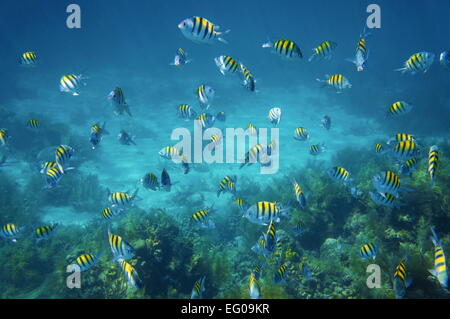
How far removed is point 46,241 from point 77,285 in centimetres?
411

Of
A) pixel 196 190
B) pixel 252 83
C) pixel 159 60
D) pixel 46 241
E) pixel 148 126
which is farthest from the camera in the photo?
pixel 159 60

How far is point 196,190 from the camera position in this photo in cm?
1295

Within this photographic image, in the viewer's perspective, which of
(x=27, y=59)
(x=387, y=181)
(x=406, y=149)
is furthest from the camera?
(x=27, y=59)

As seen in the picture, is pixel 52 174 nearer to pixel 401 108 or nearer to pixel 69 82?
pixel 69 82

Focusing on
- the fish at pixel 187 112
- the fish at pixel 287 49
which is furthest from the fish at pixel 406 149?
the fish at pixel 187 112

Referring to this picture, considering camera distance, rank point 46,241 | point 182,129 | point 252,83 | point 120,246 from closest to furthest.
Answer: point 120,246 → point 252,83 → point 46,241 → point 182,129

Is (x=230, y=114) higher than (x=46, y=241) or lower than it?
higher

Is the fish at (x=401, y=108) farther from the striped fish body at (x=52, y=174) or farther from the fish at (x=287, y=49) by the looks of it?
the striped fish body at (x=52, y=174)

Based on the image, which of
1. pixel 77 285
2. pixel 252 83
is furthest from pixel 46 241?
pixel 252 83

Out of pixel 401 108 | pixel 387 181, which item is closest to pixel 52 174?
pixel 387 181

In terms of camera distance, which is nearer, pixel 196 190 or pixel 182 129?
pixel 196 190

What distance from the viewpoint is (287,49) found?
545 cm
